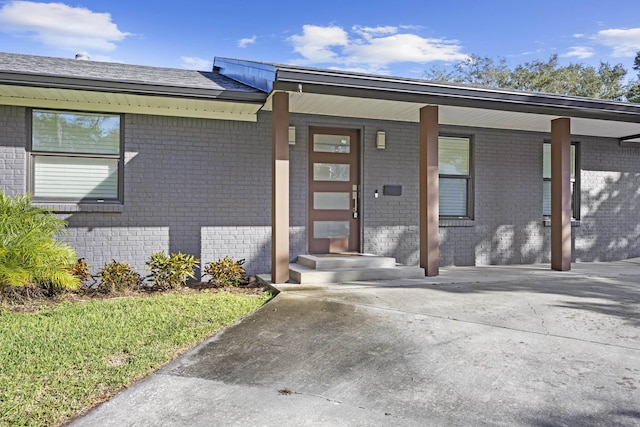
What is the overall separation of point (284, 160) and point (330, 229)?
2.11 m

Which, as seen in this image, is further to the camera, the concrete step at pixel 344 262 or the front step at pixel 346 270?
the concrete step at pixel 344 262

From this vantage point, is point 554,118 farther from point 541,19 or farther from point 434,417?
point 541,19

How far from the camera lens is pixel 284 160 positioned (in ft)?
20.2

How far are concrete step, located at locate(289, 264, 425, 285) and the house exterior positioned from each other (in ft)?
0.86

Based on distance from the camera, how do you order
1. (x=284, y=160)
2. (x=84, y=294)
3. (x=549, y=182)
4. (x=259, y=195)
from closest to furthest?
(x=84, y=294) → (x=284, y=160) → (x=259, y=195) → (x=549, y=182)

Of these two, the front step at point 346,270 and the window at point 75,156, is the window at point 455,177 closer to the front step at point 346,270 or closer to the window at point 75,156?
the front step at point 346,270

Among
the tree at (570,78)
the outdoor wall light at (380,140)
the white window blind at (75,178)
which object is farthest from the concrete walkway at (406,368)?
the tree at (570,78)

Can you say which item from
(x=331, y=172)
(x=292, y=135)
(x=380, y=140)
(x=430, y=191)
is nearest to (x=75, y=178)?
(x=292, y=135)

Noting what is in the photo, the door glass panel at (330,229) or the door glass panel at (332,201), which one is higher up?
the door glass panel at (332,201)

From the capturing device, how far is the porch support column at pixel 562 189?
7.71 metres

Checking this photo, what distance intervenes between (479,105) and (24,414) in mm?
6563

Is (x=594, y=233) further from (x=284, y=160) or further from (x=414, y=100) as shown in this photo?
(x=284, y=160)

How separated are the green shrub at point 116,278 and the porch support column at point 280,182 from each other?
2021mm

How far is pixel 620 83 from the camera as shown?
83.7 ft
